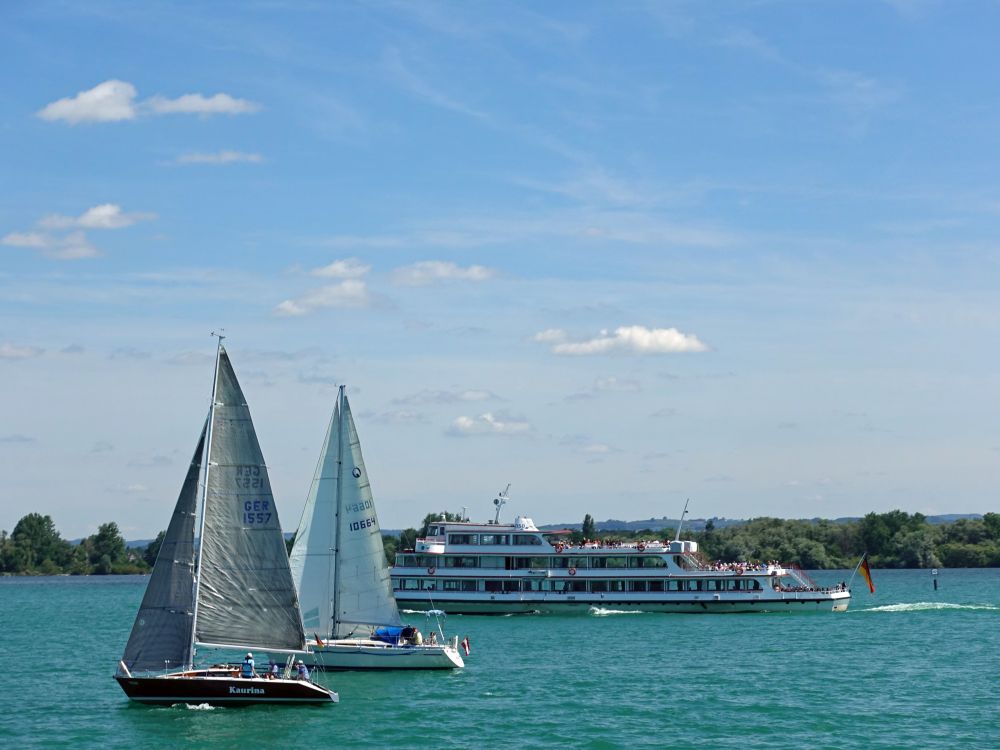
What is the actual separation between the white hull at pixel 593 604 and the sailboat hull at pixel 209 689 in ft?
151

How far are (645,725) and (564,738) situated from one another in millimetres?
3925

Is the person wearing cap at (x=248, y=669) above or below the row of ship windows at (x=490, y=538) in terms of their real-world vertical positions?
below

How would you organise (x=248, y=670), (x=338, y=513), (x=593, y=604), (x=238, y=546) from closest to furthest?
(x=248, y=670) → (x=238, y=546) → (x=338, y=513) → (x=593, y=604)

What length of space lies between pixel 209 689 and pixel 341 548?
13.6 m

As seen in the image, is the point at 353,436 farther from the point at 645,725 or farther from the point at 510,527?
the point at 510,527

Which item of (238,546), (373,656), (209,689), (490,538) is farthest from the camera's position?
(490,538)

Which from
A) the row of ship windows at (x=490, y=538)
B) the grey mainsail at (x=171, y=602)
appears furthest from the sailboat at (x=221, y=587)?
the row of ship windows at (x=490, y=538)

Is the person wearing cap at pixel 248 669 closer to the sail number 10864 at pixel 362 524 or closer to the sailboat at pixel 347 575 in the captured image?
the sailboat at pixel 347 575

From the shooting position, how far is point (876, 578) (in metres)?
182

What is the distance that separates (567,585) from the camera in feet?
305

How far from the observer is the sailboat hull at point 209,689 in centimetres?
4512

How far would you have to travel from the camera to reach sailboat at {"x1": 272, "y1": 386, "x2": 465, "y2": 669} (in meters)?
56.9

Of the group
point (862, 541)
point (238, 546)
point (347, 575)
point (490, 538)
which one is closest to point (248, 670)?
point (238, 546)

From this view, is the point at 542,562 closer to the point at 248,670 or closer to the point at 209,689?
the point at 248,670
